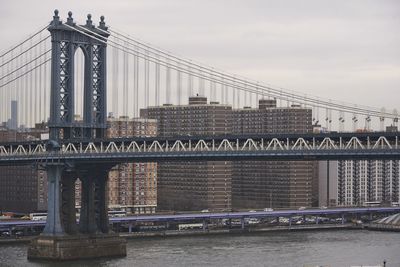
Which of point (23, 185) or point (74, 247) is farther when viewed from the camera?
point (23, 185)

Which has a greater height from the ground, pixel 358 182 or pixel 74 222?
pixel 358 182

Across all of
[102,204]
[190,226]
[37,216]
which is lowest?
[190,226]

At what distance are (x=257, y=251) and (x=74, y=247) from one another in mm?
14299

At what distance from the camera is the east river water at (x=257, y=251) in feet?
231

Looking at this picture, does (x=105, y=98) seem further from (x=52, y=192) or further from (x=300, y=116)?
(x=300, y=116)

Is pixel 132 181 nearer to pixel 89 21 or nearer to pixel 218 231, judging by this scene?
pixel 218 231

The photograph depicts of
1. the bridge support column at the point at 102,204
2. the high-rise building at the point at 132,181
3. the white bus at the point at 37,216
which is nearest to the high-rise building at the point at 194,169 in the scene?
the high-rise building at the point at 132,181

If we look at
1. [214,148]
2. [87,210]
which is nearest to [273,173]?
[87,210]

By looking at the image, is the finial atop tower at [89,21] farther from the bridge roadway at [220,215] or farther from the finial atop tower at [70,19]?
the bridge roadway at [220,215]

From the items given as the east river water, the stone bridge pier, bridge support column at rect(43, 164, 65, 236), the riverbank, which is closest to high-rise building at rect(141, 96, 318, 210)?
the riverbank

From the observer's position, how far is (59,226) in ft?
237

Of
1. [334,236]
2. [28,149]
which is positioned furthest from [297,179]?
[28,149]

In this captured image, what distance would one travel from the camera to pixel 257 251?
8031 cm

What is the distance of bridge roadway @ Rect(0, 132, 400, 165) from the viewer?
210ft
